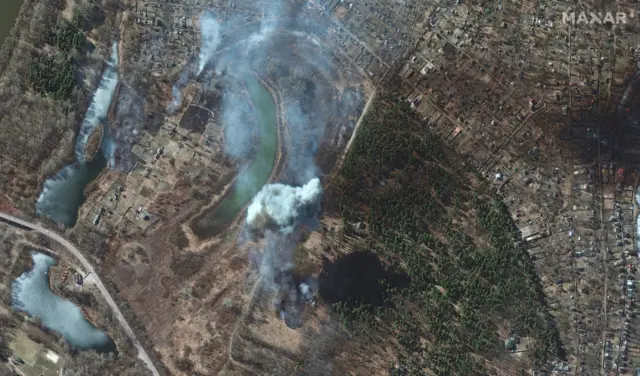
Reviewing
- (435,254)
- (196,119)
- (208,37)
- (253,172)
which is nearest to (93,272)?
(196,119)

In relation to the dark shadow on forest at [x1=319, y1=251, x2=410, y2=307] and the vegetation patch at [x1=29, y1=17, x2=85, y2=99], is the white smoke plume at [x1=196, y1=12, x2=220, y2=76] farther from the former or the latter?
the dark shadow on forest at [x1=319, y1=251, x2=410, y2=307]

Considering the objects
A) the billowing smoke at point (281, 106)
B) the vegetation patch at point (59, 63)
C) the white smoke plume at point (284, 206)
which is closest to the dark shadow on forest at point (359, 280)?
the billowing smoke at point (281, 106)

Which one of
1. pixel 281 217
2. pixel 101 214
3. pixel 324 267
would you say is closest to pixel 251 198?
pixel 281 217

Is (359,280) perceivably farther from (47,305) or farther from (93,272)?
(47,305)

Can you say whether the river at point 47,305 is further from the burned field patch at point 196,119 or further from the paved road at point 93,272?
the burned field patch at point 196,119

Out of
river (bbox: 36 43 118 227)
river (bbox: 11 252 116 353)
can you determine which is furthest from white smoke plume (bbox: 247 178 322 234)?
river (bbox: 11 252 116 353)

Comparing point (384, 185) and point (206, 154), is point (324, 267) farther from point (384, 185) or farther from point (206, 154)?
point (206, 154)

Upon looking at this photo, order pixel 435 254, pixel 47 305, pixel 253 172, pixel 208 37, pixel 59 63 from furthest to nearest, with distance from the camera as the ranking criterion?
pixel 208 37
pixel 59 63
pixel 253 172
pixel 47 305
pixel 435 254
